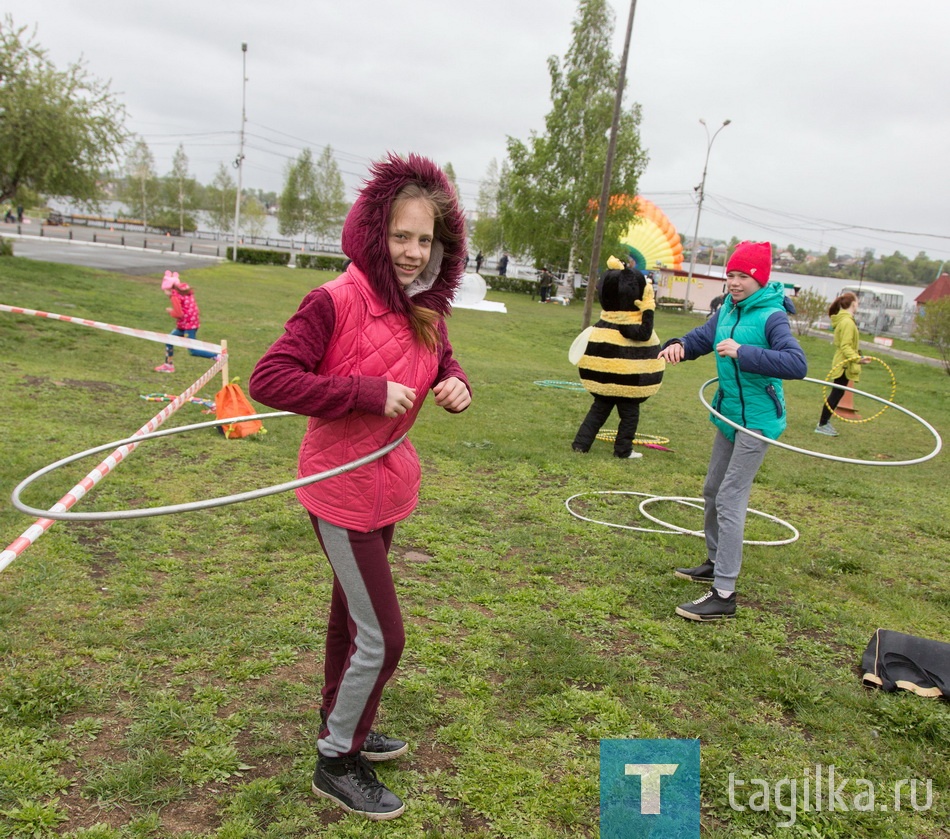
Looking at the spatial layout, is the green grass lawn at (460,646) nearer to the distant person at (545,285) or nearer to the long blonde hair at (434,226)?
the long blonde hair at (434,226)

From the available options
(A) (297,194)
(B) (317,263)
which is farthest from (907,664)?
(A) (297,194)

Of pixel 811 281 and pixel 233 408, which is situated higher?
pixel 811 281

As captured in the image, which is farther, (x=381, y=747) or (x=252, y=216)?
(x=252, y=216)

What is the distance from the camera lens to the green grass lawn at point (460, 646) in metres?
2.89

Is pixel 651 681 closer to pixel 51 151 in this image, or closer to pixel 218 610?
pixel 218 610

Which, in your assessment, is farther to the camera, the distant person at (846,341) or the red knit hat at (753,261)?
the distant person at (846,341)

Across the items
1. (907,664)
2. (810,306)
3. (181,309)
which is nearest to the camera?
(907,664)

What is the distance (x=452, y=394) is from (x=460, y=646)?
193cm

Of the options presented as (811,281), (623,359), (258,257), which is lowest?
(623,359)

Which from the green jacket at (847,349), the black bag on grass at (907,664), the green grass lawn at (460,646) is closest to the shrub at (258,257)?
the green grass lawn at (460,646)

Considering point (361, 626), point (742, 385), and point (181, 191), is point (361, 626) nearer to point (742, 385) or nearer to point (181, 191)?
point (742, 385)

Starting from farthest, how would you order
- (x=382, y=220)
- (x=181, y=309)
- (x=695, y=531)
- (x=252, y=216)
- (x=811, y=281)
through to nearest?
1. (x=252, y=216)
2. (x=811, y=281)
3. (x=181, y=309)
4. (x=695, y=531)
5. (x=382, y=220)

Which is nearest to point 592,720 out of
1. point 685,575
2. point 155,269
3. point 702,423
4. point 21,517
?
point 685,575

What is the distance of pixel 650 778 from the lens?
3123 millimetres
